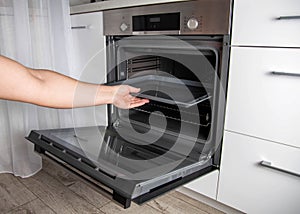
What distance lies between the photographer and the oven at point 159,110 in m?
0.85

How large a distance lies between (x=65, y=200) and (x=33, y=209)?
14 centimetres

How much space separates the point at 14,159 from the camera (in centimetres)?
148

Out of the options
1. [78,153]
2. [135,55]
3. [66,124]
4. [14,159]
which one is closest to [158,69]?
[135,55]

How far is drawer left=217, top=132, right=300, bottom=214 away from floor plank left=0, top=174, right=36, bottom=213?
883 millimetres

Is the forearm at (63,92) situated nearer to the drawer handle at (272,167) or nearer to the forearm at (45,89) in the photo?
the forearm at (45,89)

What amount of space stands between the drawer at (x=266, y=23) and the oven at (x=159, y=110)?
0.04 meters

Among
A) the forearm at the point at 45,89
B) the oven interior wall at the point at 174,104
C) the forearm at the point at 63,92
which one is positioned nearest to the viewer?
the forearm at the point at 45,89

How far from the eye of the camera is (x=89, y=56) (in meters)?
1.50

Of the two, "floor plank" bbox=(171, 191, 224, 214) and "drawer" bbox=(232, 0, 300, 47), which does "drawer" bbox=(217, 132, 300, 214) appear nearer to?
"floor plank" bbox=(171, 191, 224, 214)

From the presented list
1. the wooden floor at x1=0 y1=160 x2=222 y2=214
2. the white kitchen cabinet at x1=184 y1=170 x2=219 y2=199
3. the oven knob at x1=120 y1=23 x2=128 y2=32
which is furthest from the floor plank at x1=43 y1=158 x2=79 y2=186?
the oven knob at x1=120 y1=23 x2=128 y2=32

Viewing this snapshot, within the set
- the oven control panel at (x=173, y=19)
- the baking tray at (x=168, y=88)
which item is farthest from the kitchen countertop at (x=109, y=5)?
the baking tray at (x=168, y=88)

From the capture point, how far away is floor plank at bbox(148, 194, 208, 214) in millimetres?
1178

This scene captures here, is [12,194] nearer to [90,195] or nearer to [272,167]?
[90,195]

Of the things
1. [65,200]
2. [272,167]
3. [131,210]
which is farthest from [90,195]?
[272,167]
